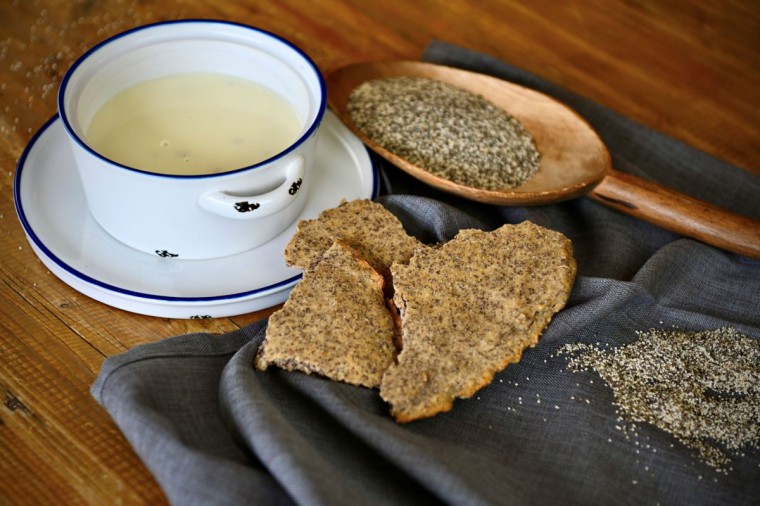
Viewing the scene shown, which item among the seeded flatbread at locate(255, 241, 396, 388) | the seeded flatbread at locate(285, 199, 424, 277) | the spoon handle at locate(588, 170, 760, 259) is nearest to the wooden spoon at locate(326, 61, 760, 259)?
the spoon handle at locate(588, 170, 760, 259)

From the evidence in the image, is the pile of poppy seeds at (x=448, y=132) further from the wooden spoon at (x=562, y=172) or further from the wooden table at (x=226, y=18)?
the wooden table at (x=226, y=18)

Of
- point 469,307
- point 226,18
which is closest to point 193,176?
point 469,307

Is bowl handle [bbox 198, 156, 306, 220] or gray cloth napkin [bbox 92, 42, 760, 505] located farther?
bowl handle [bbox 198, 156, 306, 220]

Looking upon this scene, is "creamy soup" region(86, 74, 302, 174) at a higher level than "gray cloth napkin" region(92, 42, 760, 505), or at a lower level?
higher

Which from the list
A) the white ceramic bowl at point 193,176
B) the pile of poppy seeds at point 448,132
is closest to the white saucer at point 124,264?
the white ceramic bowl at point 193,176

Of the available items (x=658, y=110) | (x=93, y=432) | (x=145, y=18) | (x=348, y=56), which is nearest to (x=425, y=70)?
(x=348, y=56)

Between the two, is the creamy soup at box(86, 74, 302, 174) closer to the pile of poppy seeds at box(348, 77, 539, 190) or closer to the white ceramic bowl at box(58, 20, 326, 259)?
the white ceramic bowl at box(58, 20, 326, 259)
